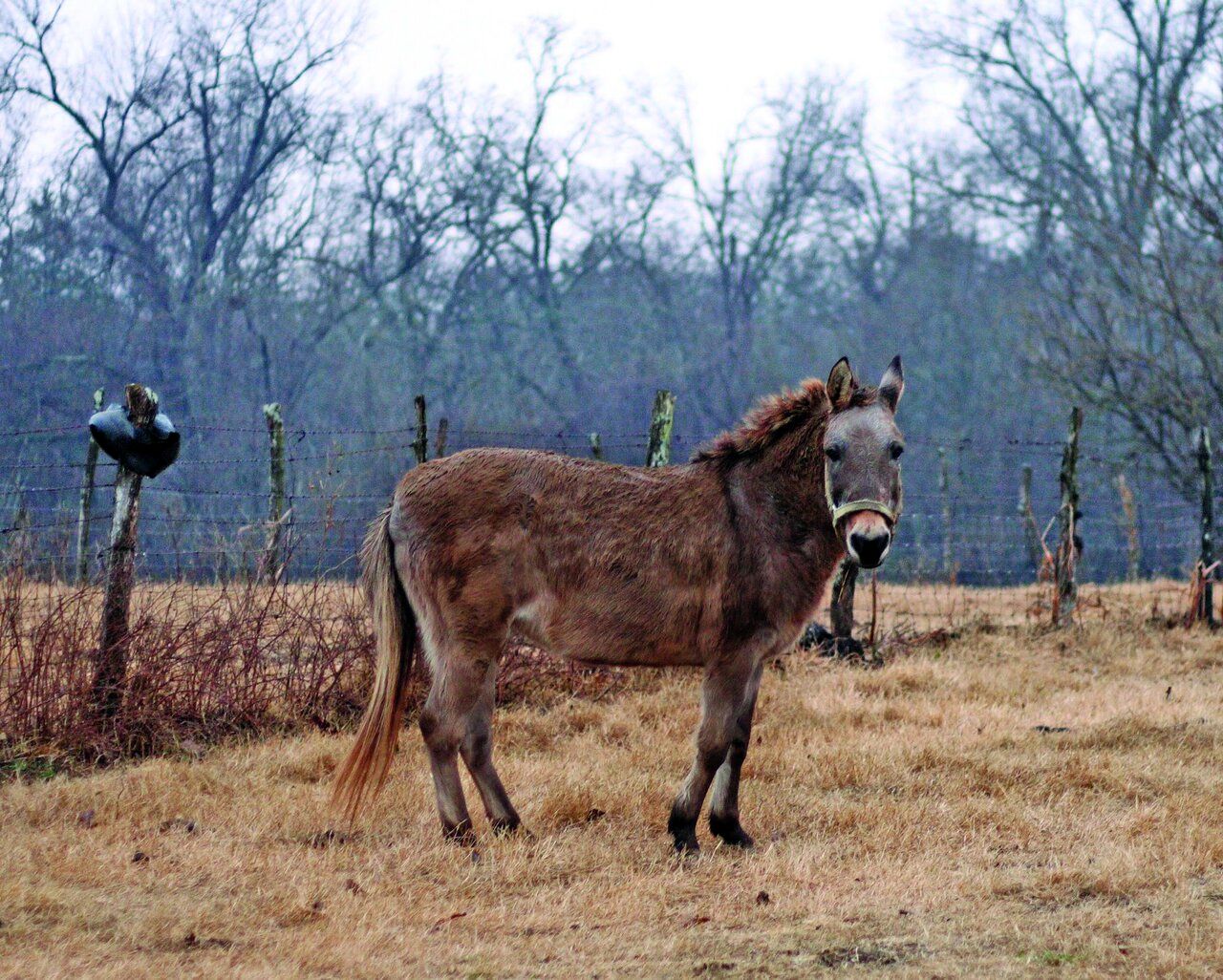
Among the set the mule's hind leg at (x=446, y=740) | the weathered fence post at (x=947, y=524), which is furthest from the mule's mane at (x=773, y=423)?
the weathered fence post at (x=947, y=524)

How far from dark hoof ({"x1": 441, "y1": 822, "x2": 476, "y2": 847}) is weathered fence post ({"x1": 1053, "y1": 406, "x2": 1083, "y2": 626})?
783cm

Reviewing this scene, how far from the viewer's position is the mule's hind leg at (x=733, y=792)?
214 inches

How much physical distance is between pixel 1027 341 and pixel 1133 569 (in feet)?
11.4

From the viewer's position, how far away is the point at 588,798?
5.89m

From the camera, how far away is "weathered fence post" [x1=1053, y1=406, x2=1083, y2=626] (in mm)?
11484

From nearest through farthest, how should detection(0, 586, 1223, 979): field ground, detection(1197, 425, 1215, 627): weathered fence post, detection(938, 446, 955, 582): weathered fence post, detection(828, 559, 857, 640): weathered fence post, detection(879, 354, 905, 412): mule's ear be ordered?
1. detection(0, 586, 1223, 979): field ground
2. detection(879, 354, 905, 412): mule's ear
3. detection(828, 559, 857, 640): weathered fence post
4. detection(1197, 425, 1215, 627): weathered fence post
5. detection(938, 446, 955, 582): weathered fence post

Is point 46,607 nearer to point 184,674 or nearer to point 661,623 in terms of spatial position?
point 184,674

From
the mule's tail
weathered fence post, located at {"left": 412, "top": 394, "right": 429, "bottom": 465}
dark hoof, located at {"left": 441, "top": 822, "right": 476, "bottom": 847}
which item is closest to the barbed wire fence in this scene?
weathered fence post, located at {"left": 412, "top": 394, "right": 429, "bottom": 465}

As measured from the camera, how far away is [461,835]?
17.4 feet

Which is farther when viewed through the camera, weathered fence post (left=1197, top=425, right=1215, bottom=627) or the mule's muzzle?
weathered fence post (left=1197, top=425, right=1215, bottom=627)

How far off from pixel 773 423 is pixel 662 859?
2.07 meters

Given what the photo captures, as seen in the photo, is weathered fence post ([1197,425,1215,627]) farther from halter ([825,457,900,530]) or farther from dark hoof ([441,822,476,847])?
dark hoof ([441,822,476,847])

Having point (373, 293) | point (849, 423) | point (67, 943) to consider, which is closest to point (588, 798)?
point (849, 423)

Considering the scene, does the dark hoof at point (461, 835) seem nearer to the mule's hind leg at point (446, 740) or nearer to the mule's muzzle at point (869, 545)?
the mule's hind leg at point (446, 740)
